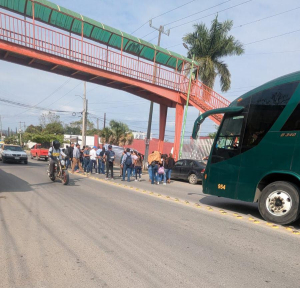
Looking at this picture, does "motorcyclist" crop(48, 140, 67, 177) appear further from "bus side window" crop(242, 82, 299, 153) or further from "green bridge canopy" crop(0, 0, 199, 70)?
"green bridge canopy" crop(0, 0, 199, 70)

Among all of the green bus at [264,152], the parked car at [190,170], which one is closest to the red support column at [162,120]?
the parked car at [190,170]

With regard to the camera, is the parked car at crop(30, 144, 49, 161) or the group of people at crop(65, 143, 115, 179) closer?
the group of people at crop(65, 143, 115, 179)

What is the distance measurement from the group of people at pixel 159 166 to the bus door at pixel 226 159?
21.3ft

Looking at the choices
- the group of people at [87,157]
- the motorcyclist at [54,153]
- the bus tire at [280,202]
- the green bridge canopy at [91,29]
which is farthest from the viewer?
the group of people at [87,157]

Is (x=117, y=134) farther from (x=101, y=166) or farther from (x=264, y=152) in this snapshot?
(x=264, y=152)

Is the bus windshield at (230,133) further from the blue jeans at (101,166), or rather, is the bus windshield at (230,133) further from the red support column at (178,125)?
the red support column at (178,125)

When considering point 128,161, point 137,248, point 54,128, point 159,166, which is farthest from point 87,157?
point 54,128

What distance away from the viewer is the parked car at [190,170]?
1578 centimetres

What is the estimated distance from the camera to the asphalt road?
3646 millimetres

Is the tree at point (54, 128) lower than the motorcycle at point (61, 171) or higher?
higher

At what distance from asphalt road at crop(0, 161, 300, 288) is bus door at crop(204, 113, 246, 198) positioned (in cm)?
72

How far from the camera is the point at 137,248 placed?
468 cm

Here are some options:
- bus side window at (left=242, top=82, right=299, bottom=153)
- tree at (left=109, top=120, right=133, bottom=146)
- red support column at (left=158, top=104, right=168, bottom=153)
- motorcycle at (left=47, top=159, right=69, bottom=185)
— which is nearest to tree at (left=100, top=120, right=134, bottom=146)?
tree at (left=109, top=120, right=133, bottom=146)

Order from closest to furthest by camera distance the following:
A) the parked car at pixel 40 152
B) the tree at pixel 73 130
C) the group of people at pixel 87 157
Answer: the group of people at pixel 87 157
the parked car at pixel 40 152
the tree at pixel 73 130
